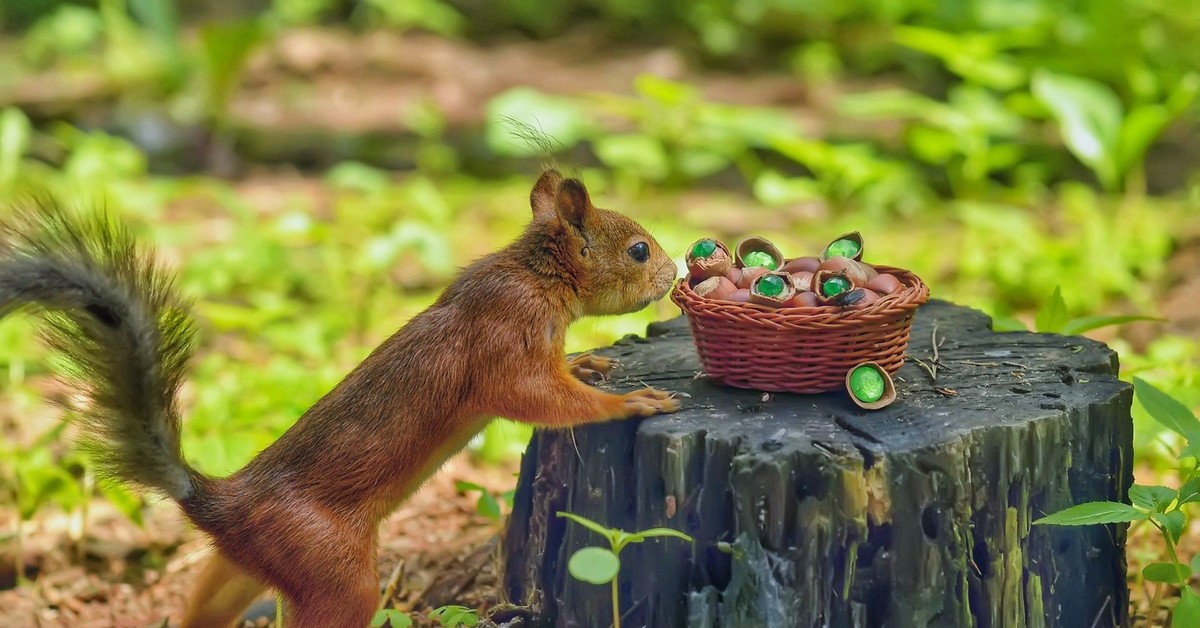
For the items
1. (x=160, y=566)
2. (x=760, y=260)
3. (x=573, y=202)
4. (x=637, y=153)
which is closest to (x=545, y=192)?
(x=573, y=202)

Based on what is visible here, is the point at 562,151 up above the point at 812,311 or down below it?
above

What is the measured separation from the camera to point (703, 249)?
2600mm

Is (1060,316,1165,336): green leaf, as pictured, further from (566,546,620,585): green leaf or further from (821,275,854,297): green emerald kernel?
(566,546,620,585): green leaf

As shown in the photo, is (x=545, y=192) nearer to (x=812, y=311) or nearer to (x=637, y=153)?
(x=812, y=311)

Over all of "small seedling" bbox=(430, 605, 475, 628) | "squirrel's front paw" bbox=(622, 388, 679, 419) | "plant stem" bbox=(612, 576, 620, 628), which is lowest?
"small seedling" bbox=(430, 605, 475, 628)

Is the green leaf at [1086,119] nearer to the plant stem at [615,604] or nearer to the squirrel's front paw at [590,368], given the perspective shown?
the squirrel's front paw at [590,368]

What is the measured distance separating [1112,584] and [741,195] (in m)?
4.48

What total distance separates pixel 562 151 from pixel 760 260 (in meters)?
1.48

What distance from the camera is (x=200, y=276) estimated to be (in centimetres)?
499

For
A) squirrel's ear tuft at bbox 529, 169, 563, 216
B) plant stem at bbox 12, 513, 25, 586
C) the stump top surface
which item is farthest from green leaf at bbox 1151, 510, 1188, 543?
plant stem at bbox 12, 513, 25, 586

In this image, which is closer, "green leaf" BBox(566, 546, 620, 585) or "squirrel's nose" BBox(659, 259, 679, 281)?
"green leaf" BBox(566, 546, 620, 585)

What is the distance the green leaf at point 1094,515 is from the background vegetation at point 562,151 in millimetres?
1108

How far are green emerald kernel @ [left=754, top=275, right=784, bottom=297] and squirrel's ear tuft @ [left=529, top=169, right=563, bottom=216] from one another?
0.54 meters

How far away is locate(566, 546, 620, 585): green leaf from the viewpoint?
1.97m
